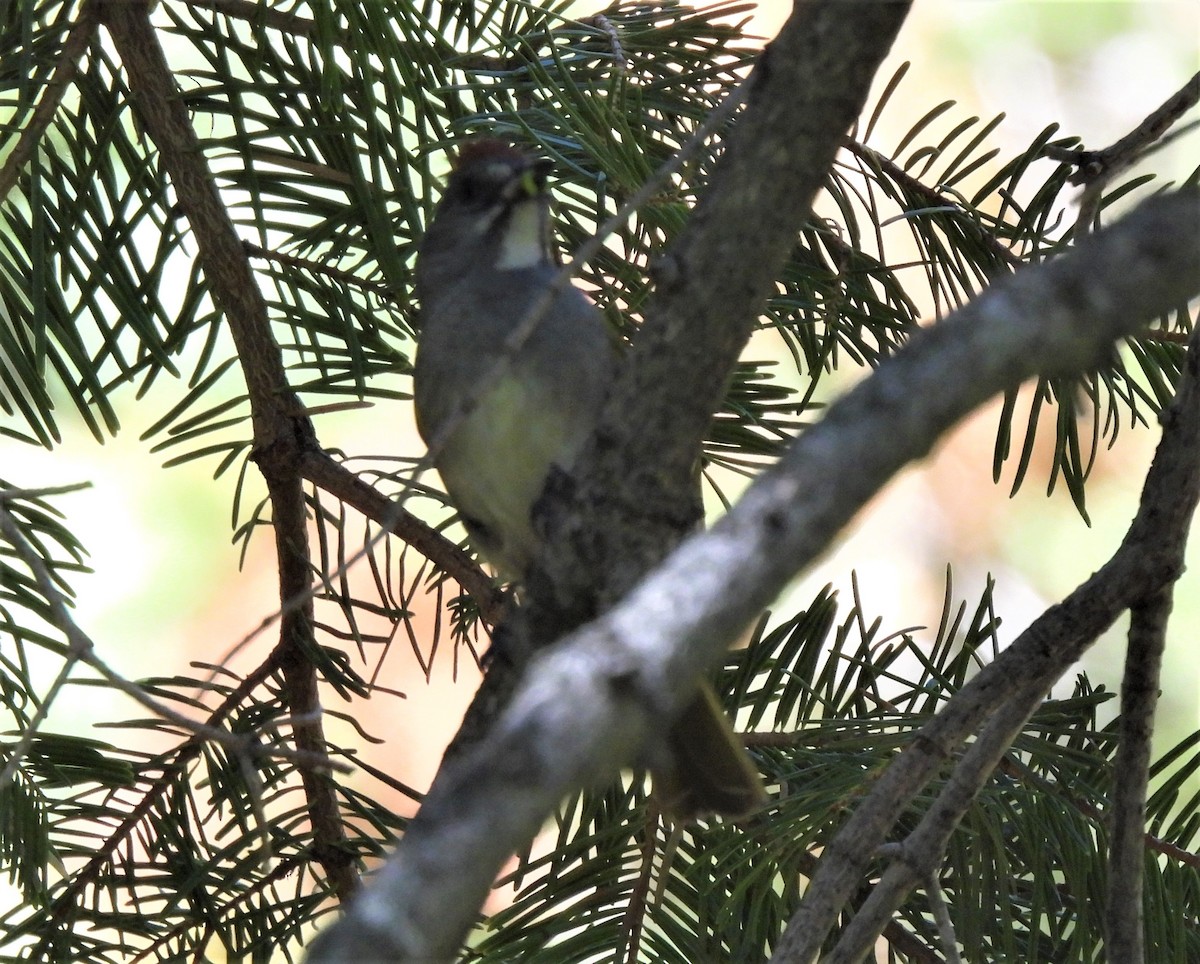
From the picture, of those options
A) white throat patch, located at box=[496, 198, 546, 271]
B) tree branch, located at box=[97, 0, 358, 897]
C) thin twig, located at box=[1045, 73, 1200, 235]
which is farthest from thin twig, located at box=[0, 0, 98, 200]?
thin twig, located at box=[1045, 73, 1200, 235]

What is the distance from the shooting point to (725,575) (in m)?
0.49

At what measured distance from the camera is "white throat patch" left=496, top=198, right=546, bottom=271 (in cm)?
163

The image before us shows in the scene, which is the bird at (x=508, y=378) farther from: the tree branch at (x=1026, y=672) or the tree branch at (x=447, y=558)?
the tree branch at (x=1026, y=672)

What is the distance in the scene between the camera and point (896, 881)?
2.50 feet

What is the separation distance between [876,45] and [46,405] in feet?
2.97

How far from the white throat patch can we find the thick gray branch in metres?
1.11

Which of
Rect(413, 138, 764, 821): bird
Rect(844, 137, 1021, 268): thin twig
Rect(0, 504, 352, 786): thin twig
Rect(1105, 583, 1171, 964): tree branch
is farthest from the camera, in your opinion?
Rect(413, 138, 764, 821): bird

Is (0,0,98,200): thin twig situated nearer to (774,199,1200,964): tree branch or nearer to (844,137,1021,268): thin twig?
(844,137,1021,268): thin twig

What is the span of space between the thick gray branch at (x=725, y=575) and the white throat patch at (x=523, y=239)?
3.65ft

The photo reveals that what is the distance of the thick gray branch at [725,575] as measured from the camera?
430mm

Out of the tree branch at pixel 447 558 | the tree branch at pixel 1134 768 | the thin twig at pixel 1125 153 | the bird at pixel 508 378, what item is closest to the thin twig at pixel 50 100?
the tree branch at pixel 447 558

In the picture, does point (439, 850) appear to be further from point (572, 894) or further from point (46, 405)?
point (46, 405)

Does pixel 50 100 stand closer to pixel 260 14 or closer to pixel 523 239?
pixel 260 14

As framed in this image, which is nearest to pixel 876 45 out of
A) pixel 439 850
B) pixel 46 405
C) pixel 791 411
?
pixel 439 850
